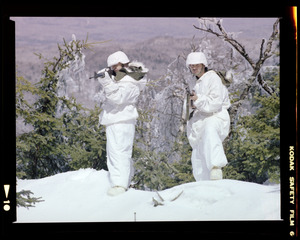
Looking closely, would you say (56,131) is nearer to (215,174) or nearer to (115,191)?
(115,191)

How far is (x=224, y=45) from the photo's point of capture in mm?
7953

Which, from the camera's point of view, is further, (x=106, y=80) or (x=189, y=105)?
(x=189, y=105)

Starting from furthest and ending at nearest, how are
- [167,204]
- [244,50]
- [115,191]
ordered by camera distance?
[244,50], [115,191], [167,204]

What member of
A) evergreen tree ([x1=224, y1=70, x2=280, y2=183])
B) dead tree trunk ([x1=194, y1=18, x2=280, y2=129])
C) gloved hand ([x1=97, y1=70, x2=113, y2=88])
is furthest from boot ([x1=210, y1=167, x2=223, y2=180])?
gloved hand ([x1=97, y1=70, x2=113, y2=88])

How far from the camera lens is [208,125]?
7762 mm

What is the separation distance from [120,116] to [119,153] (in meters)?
0.44

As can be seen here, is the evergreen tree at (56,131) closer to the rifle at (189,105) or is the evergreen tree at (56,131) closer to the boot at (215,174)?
the rifle at (189,105)

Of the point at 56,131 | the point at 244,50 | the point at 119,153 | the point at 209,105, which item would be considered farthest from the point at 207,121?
the point at 56,131

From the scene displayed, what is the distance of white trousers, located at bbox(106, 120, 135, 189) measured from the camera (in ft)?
25.6

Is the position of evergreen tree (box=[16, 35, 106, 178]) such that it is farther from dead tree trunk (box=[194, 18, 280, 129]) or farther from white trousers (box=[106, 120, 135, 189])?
dead tree trunk (box=[194, 18, 280, 129])

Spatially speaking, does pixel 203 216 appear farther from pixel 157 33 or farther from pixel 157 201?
pixel 157 33

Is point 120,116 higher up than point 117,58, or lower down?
lower down
